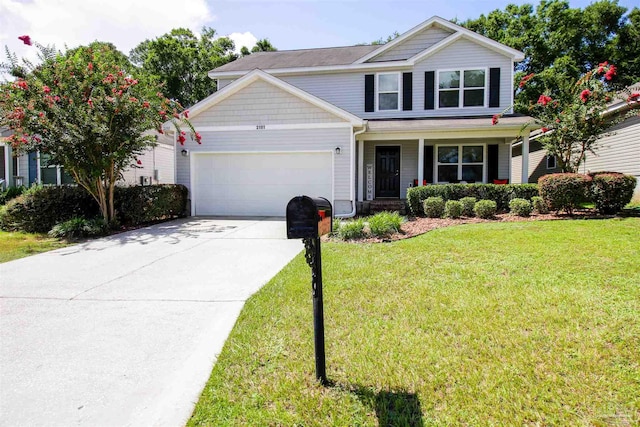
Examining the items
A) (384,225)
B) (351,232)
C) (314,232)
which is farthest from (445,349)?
(384,225)

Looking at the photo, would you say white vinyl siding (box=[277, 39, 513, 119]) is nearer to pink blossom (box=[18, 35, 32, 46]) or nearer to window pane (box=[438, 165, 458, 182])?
window pane (box=[438, 165, 458, 182])

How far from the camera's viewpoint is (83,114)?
8.85 m

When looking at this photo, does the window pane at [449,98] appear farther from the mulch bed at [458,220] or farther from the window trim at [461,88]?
the mulch bed at [458,220]

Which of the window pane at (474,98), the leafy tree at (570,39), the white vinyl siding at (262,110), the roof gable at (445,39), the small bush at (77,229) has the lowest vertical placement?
the small bush at (77,229)

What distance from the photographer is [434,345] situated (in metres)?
3.00

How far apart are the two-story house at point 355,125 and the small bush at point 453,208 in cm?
259

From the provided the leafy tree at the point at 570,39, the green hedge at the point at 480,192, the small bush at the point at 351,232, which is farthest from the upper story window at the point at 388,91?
the leafy tree at the point at 570,39

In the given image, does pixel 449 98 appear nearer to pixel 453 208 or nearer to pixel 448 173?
pixel 448 173

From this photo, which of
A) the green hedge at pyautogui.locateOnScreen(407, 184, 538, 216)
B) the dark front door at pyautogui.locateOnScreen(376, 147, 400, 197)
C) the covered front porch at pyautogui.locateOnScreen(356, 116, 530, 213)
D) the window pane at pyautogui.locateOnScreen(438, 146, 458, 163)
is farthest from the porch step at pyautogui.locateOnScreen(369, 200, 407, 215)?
the window pane at pyautogui.locateOnScreen(438, 146, 458, 163)

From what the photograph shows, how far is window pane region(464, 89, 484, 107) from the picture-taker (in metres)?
13.7

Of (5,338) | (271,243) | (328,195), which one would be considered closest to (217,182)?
(328,195)

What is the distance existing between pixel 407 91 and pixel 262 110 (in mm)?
5898

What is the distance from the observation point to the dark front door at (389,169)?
14.4 m

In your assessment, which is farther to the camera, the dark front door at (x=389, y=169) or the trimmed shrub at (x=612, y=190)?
the dark front door at (x=389, y=169)
